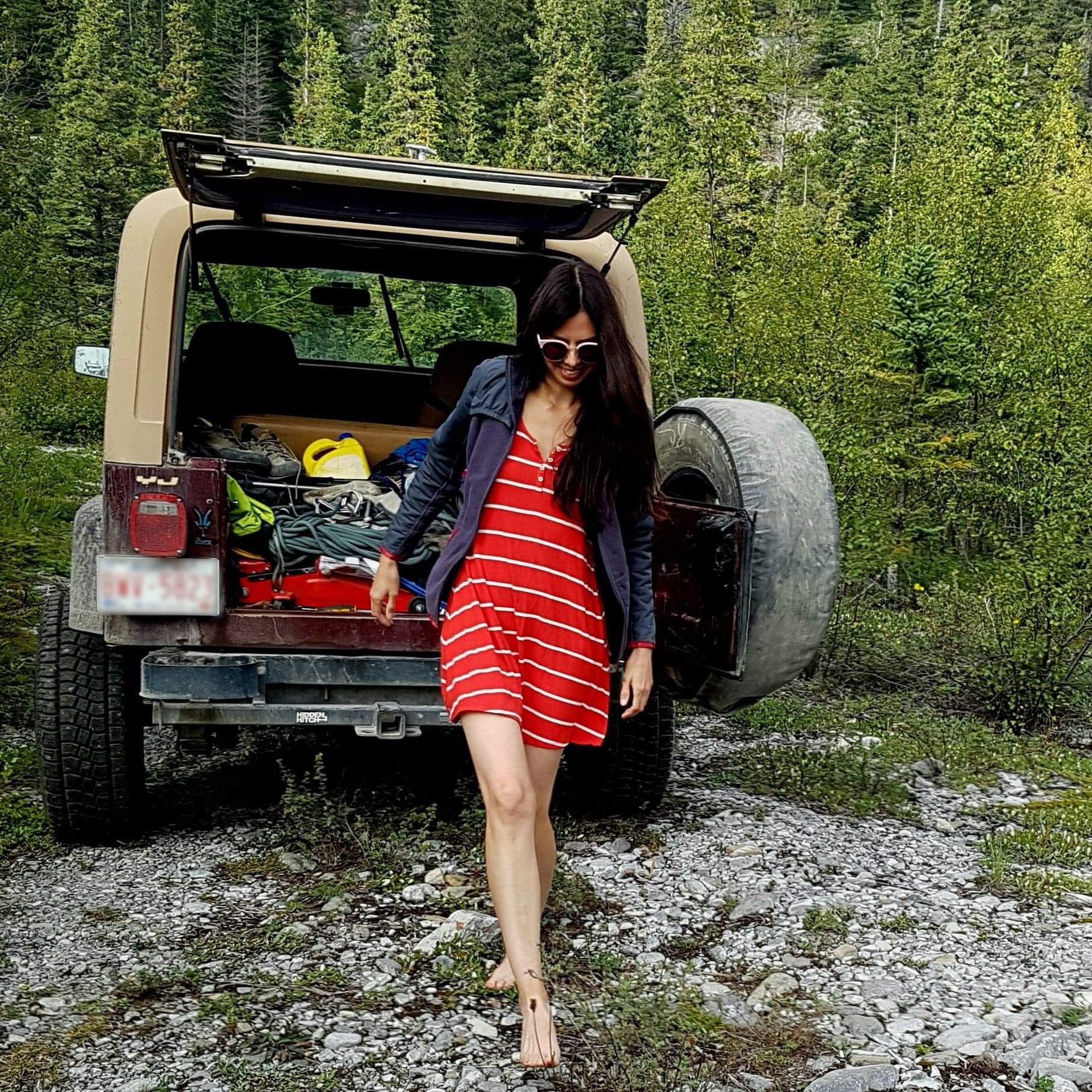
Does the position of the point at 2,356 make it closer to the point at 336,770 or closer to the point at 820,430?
the point at 336,770

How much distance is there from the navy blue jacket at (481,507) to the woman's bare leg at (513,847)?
15.6 inches

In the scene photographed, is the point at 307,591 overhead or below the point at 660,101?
below

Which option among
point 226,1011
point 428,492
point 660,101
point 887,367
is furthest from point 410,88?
point 226,1011

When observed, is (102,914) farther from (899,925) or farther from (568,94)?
(568,94)

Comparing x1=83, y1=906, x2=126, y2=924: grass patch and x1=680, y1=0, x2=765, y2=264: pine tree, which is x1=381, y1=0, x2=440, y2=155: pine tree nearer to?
x1=680, y1=0, x2=765, y2=264: pine tree

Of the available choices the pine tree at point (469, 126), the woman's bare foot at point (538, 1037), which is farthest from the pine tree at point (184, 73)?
the woman's bare foot at point (538, 1037)

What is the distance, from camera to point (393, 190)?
3.97 m

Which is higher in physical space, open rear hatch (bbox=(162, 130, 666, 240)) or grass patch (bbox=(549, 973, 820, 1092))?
open rear hatch (bbox=(162, 130, 666, 240))

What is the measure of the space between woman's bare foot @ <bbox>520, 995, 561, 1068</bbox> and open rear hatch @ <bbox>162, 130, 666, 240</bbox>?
2320mm

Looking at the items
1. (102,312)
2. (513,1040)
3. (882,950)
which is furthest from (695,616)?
(102,312)

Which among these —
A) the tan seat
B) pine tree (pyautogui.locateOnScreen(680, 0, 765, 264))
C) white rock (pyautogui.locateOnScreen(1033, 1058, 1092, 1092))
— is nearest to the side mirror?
the tan seat

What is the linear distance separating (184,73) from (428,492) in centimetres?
7709

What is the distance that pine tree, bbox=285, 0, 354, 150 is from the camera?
201ft

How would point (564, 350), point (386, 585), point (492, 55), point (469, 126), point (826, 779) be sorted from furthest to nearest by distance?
point (492, 55)
point (469, 126)
point (826, 779)
point (386, 585)
point (564, 350)
